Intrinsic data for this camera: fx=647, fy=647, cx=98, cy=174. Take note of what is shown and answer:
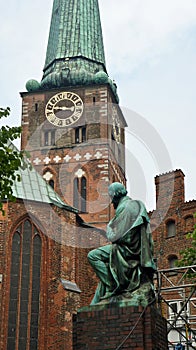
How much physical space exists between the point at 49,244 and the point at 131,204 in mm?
17103

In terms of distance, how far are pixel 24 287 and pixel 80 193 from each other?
1305 cm

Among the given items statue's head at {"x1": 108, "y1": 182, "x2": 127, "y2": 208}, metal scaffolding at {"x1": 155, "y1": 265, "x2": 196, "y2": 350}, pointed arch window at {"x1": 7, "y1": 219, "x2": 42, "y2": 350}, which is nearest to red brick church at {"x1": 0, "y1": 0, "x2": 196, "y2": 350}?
pointed arch window at {"x1": 7, "y1": 219, "x2": 42, "y2": 350}

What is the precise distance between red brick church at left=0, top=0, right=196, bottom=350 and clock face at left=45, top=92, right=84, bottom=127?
61 mm

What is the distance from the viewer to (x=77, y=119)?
3888 centimetres

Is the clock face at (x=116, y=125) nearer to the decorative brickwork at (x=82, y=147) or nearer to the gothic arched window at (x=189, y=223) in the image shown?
the decorative brickwork at (x=82, y=147)

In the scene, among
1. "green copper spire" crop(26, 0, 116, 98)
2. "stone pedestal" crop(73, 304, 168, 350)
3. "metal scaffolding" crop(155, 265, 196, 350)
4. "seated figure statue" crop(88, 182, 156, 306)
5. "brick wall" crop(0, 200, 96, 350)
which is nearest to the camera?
"stone pedestal" crop(73, 304, 168, 350)

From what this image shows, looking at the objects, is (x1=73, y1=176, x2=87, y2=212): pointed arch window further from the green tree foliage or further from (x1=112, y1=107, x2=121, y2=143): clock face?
the green tree foliage

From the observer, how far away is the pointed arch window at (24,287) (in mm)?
23625

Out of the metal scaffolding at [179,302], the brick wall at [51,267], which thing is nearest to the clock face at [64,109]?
the brick wall at [51,267]

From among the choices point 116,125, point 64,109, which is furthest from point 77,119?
point 116,125

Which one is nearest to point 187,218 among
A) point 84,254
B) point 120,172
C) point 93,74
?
point 84,254

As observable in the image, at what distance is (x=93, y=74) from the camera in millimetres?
40531

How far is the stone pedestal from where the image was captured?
303 inches

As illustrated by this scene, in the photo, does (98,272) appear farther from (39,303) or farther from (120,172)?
(120,172)
